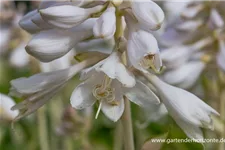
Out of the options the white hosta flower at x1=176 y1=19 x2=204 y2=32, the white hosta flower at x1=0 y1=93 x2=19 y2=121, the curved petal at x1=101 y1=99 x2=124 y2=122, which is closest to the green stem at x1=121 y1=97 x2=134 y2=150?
the curved petal at x1=101 y1=99 x2=124 y2=122

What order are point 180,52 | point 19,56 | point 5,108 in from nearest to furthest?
point 5,108 → point 180,52 → point 19,56

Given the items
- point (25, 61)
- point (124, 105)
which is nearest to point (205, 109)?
point (124, 105)

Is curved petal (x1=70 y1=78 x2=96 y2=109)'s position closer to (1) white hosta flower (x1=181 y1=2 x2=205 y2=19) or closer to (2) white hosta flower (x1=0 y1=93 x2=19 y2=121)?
(2) white hosta flower (x1=0 y1=93 x2=19 y2=121)

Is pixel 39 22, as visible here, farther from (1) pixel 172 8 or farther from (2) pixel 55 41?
(1) pixel 172 8

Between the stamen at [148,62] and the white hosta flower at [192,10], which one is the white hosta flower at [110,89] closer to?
the stamen at [148,62]

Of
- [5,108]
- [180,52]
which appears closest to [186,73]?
[180,52]

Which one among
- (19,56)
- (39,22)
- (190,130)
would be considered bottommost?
(19,56)
